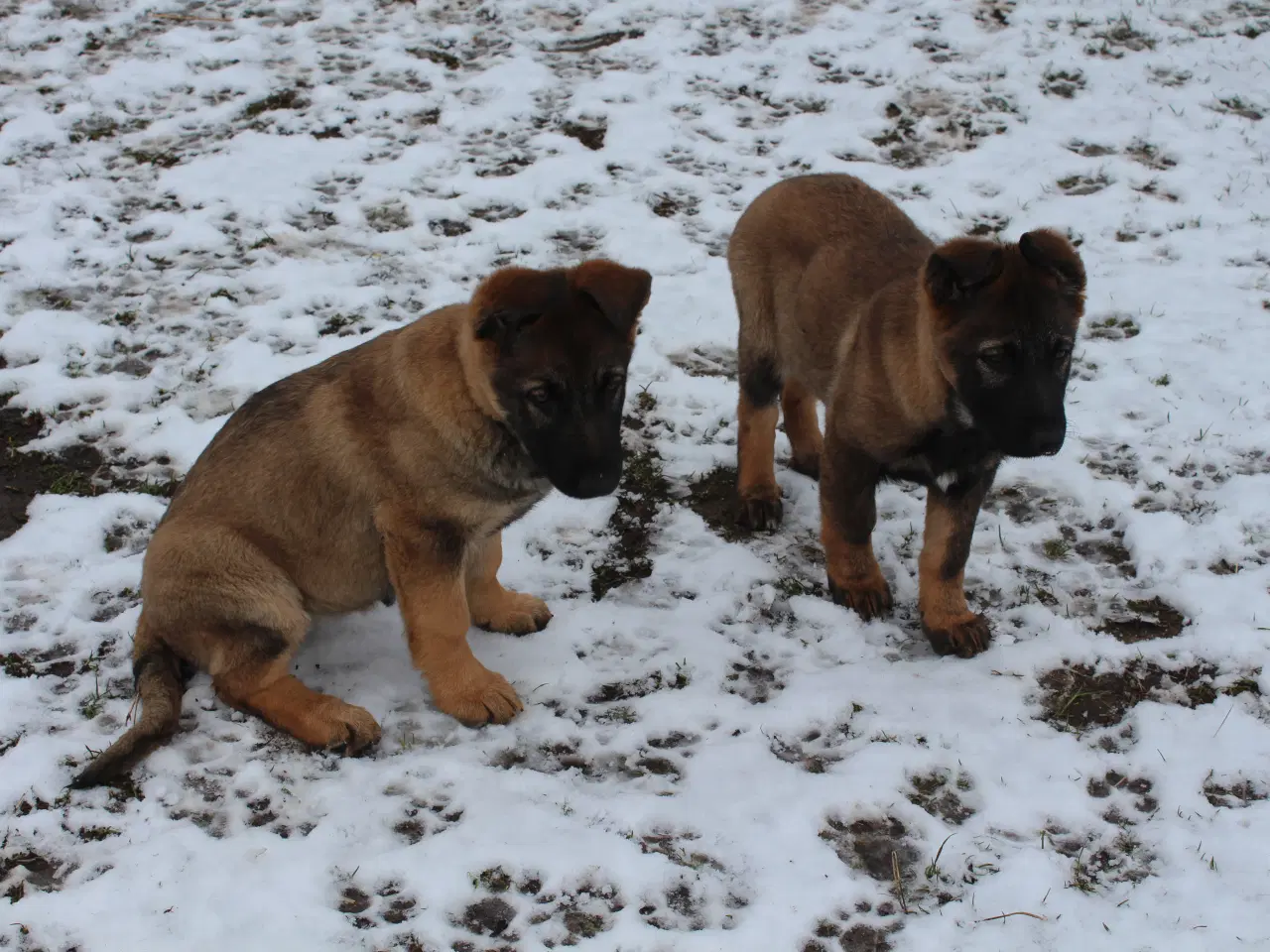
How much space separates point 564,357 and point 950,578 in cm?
205

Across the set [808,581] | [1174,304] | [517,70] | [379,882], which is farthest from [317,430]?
[517,70]

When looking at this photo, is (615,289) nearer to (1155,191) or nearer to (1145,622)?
(1145,622)

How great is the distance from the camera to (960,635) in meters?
4.58

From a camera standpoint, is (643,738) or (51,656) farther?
(51,656)

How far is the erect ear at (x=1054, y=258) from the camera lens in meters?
3.87

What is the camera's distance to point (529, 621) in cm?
471

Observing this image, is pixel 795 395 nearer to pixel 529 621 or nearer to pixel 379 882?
pixel 529 621

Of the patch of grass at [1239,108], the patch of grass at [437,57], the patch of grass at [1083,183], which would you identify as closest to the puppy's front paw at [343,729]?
the patch of grass at [1083,183]

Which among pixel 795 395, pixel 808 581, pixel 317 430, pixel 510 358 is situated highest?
pixel 510 358

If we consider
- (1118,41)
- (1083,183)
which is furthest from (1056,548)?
(1118,41)

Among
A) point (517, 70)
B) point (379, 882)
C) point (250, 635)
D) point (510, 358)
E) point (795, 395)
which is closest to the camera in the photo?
point (379, 882)

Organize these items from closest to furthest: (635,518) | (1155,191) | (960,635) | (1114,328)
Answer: (960,635)
(635,518)
(1114,328)
(1155,191)

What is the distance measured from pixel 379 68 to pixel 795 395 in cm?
556

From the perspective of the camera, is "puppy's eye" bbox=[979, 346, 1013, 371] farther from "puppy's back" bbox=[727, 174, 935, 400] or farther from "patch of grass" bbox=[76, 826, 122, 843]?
"patch of grass" bbox=[76, 826, 122, 843]
